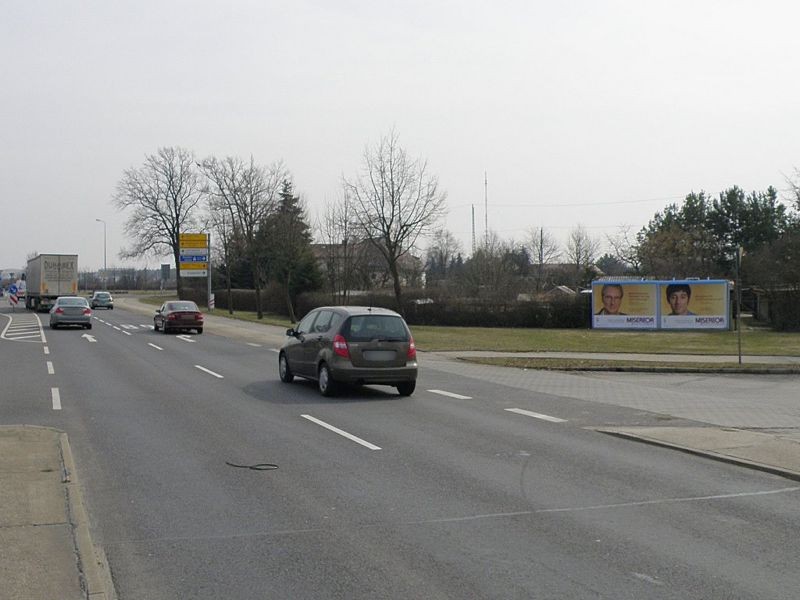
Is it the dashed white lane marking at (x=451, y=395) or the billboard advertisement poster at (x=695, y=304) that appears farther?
the billboard advertisement poster at (x=695, y=304)

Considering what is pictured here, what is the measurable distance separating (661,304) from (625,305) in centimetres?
191

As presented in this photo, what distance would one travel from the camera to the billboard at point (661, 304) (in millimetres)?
47938

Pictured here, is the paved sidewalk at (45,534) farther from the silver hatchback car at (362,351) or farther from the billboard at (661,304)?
the billboard at (661,304)

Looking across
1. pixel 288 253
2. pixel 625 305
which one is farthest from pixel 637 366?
pixel 288 253

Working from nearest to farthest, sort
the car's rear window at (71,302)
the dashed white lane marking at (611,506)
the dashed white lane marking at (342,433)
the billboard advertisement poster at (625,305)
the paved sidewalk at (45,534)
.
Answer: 1. the paved sidewalk at (45,534)
2. the dashed white lane marking at (611,506)
3. the dashed white lane marking at (342,433)
4. the car's rear window at (71,302)
5. the billboard advertisement poster at (625,305)

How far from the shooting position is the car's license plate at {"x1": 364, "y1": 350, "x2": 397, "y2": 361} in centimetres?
1605

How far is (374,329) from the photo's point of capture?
53.5 ft

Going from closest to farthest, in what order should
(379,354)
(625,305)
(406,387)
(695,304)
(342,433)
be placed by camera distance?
(342,433), (379,354), (406,387), (695,304), (625,305)

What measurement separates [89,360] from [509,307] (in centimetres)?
3394

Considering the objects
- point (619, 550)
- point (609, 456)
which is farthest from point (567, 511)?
point (609, 456)

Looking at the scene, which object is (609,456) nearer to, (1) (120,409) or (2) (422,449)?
(2) (422,449)

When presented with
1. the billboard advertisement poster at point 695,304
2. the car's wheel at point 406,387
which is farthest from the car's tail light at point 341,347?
the billboard advertisement poster at point 695,304

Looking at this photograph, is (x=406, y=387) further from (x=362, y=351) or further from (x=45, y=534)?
(x=45, y=534)

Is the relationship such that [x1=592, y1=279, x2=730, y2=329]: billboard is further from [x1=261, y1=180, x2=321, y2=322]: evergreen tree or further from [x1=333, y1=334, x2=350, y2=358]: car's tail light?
[x1=333, y1=334, x2=350, y2=358]: car's tail light
